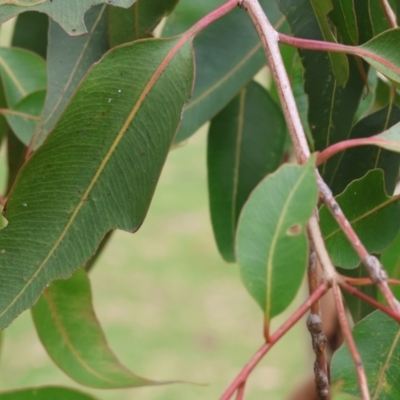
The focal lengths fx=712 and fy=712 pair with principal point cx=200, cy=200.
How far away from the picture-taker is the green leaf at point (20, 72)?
910mm

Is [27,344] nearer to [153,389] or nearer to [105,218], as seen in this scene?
[153,389]

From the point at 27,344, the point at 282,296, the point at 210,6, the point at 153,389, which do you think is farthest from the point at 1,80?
the point at 27,344

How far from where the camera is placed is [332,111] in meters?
0.72

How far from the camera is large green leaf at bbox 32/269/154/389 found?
75 cm

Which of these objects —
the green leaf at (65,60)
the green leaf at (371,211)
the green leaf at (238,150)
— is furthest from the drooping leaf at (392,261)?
the green leaf at (65,60)

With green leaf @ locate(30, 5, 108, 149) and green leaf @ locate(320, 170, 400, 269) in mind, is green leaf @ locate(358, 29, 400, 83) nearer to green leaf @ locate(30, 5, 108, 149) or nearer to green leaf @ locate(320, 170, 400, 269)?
green leaf @ locate(320, 170, 400, 269)

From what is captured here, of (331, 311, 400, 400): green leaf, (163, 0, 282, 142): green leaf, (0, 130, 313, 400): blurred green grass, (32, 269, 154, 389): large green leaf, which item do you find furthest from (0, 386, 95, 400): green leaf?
(0, 130, 313, 400): blurred green grass

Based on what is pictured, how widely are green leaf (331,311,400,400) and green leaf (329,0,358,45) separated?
252 mm

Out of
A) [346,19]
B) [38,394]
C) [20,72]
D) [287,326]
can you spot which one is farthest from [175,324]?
[287,326]

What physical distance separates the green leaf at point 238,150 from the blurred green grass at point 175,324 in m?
2.26

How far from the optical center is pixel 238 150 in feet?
3.33

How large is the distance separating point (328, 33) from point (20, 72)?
465mm

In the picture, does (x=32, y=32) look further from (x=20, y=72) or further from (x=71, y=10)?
(x=71, y=10)

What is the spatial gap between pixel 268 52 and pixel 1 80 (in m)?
0.58
